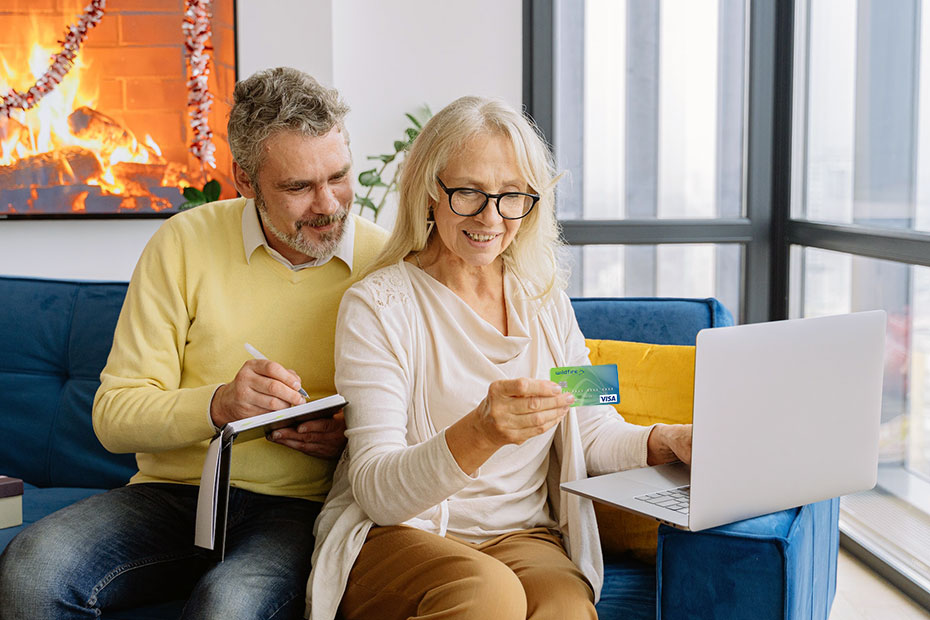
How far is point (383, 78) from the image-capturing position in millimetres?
3443

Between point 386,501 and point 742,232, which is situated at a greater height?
point 742,232

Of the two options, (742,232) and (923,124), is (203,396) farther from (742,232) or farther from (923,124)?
(742,232)

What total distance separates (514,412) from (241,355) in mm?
686

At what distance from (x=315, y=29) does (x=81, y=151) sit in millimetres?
976

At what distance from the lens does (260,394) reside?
1487 mm

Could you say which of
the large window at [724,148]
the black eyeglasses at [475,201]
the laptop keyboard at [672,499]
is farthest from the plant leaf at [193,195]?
the laptop keyboard at [672,499]

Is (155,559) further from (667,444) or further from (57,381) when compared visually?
(667,444)

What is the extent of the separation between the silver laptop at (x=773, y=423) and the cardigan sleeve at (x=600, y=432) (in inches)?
4.6

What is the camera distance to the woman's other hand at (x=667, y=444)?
1532mm

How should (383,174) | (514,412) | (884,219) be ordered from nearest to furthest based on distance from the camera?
(514,412) < (884,219) < (383,174)

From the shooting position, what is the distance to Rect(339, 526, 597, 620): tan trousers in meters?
1.29

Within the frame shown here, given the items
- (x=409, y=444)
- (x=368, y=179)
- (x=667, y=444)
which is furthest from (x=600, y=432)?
(x=368, y=179)

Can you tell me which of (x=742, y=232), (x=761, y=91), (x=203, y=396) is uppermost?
(x=761, y=91)

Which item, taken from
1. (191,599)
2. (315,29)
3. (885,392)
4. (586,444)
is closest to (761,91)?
(885,392)
